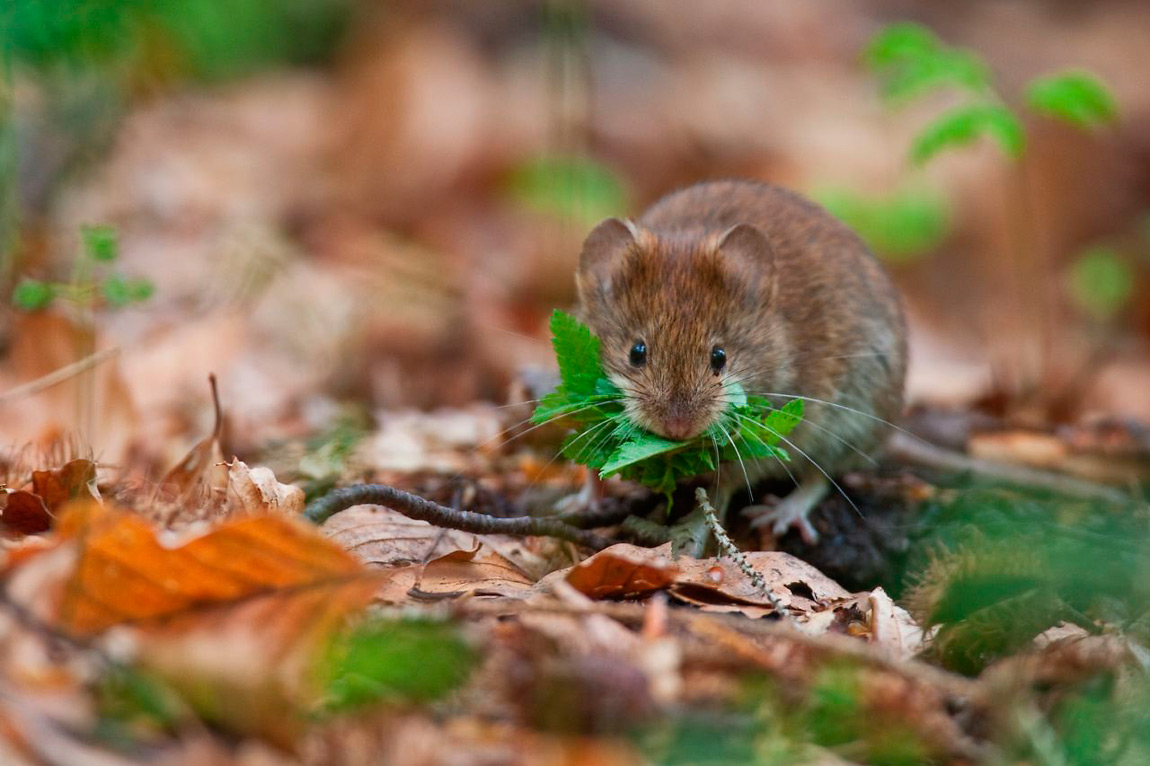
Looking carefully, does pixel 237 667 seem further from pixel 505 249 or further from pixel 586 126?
pixel 586 126

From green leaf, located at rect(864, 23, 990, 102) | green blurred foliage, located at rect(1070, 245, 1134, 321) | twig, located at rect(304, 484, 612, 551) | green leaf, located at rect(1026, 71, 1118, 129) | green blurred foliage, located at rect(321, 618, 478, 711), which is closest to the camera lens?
green blurred foliage, located at rect(321, 618, 478, 711)

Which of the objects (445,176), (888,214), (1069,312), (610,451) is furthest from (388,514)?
(1069,312)

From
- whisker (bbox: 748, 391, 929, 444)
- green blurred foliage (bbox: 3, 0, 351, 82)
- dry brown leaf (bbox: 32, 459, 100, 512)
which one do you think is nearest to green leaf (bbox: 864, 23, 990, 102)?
whisker (bbox: 748, 391, 929, 444)

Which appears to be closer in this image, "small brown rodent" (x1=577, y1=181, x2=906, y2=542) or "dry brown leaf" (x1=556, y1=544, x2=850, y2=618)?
"dry brown leaf" (x1=556, y1=544, x2=850, y2=618)

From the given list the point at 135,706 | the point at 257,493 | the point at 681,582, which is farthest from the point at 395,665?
the point at 257,493

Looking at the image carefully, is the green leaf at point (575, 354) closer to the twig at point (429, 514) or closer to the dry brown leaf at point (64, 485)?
Answer: the twig at point (429, 514)

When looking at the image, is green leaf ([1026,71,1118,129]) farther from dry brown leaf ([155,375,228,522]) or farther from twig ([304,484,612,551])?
dry brown leaf ([155,375,228,522])
